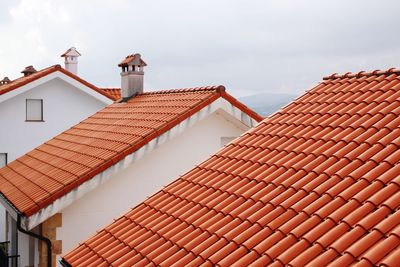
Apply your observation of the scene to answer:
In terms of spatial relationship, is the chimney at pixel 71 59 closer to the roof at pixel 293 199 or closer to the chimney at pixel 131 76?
the chimney at pixel 131 76

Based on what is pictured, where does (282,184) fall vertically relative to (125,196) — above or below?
above

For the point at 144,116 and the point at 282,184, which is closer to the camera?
the point at 282,184

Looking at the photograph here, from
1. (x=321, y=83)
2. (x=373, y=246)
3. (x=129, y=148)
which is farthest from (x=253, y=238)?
(x=129, y=148)

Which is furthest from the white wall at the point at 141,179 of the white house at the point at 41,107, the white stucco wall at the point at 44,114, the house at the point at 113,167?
the white stucco wall at the point at 44,114

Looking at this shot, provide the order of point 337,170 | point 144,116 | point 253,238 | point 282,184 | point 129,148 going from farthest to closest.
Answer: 1. point 144,116
2. point 129,148
3. point 282,184
4. point 337,170
5. point 253,238

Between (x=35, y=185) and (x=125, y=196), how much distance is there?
78.1 inches

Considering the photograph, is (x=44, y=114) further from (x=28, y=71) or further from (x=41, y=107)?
(x=28, y=71)

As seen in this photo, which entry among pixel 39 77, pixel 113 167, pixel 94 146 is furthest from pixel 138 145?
pixel 39 77

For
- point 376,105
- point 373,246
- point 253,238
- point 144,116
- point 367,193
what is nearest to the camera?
point 373,246

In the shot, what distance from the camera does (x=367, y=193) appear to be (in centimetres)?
570

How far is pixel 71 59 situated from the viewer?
33094mm

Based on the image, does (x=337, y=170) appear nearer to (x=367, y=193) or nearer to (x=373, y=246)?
(x=367, y=193)

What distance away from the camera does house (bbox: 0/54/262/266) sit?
1182 cm

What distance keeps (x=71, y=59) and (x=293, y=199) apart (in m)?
28.3
